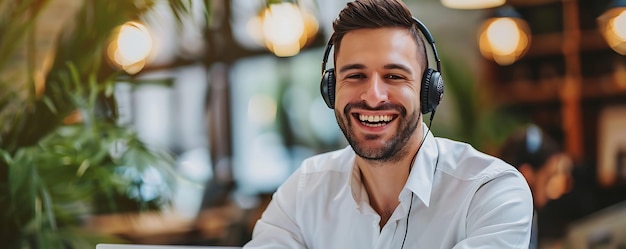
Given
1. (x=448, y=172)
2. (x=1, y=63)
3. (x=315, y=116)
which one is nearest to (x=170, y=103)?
(x=315, y=116)

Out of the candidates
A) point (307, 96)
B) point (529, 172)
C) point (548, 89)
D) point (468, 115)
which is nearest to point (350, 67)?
point (529, 172)

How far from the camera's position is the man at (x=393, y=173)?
3.79ft

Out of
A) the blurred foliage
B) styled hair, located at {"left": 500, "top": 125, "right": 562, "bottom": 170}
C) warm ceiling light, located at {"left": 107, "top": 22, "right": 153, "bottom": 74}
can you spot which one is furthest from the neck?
warm ceiling light, located at {"left": 107, "top": 22, "right": 153, "bottom": 74}

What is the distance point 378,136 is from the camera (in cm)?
116

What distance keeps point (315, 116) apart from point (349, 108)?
13.8 feet

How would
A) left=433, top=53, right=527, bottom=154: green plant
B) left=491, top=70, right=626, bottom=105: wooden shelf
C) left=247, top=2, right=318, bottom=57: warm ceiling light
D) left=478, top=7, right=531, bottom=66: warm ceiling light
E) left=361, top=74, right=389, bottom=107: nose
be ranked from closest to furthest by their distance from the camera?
left=361, top=74, right=389, bottom=107: nose → left=433, top=53, right=527, bottom=154: green plant → left=478, top=7, right=531, bottom=66: warm ceiling light → left=247, top=2, right=318, bottom=57: warm ceiling light → left=491, top=70, right=626, bottom=105: wooden shelf

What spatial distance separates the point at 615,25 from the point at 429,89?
3711 mm

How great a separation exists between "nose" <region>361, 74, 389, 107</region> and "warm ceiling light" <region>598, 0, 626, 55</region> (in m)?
3.04

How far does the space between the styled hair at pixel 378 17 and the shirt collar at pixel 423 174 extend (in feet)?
0.46

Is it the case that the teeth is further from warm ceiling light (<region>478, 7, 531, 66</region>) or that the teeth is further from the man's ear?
warm ceiling light (<region>478, 7, 531, 66</region>)

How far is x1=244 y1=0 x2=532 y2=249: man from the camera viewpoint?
1156 mm

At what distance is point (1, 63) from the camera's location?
250 cm

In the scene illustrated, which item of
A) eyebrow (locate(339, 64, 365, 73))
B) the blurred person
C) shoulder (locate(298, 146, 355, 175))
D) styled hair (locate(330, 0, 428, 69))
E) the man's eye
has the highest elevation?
styled hair (locate(330, 0, 428, 69))

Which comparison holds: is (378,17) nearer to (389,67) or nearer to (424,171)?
(389,67)
